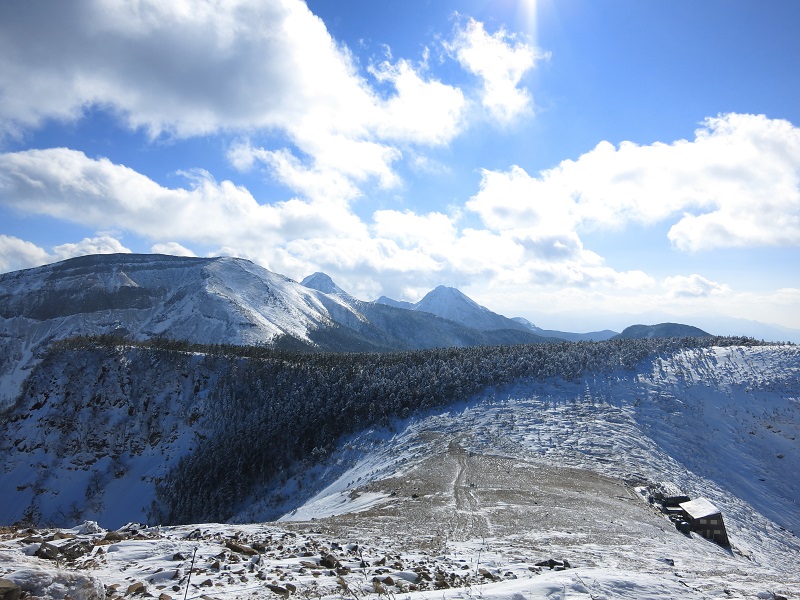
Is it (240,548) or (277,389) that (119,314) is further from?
(240,548)

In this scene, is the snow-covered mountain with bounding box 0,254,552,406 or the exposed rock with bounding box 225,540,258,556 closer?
the exposed rock with bounding box 225,540,258,556

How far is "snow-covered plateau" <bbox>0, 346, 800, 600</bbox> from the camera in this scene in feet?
37.7

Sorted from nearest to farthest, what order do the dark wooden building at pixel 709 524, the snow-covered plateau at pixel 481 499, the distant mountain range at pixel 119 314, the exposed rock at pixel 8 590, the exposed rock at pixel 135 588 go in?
1. the exposed rock at pixel 8 590
2. the exposed rock at pixel 135 588
3. the snow-covered plateau at pixel 481 499
4. the dark wooden building at pixel 709 524
5. the distant mountain range at pixel 119 314

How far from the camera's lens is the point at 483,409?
2005 inches

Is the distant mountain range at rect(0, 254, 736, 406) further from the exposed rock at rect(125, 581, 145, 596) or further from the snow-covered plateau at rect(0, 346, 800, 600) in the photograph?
the exposed rock at rect(125, 581, 145, 596)

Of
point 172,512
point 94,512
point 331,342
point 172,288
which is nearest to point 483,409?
point 172,512

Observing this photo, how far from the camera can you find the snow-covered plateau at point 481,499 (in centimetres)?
1150

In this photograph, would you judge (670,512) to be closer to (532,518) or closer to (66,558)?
(532,518)

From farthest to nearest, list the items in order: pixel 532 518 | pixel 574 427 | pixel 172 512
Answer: pixel 172 512 < pixel 574 427 < pixel 532 518

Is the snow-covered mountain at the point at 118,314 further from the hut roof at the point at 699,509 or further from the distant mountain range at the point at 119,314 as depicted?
the hut roof at the point at 699,509

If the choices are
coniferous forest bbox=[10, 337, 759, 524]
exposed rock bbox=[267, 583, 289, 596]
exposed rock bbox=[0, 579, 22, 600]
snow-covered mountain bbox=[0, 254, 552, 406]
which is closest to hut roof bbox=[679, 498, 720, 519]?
exposed rock bbox=[267, 583, 289, 596]

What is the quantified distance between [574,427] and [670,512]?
1590 centimetres

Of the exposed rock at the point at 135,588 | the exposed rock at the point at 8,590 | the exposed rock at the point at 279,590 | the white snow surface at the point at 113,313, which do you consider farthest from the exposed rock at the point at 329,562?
the white snow surface at the point at 113,313

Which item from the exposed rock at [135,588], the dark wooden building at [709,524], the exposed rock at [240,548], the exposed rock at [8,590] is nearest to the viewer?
the exposed rock at [8,590]
